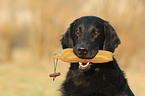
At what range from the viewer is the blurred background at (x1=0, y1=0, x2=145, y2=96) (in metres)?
15.6

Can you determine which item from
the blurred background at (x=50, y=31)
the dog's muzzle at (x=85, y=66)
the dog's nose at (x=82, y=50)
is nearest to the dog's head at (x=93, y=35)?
the dog's nose at (x=82, y=50)

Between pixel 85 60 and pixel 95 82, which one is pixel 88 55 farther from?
pixel 95 82

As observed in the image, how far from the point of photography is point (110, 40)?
430 cm

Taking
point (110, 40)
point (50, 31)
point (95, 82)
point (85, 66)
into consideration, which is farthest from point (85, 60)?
point (50, 31)

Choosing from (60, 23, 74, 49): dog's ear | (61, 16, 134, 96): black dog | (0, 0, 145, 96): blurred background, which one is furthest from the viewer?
(0, 0, 145, 96): blurred background

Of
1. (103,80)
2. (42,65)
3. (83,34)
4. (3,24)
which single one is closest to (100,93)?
(103,80)

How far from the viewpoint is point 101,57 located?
380 centimetres

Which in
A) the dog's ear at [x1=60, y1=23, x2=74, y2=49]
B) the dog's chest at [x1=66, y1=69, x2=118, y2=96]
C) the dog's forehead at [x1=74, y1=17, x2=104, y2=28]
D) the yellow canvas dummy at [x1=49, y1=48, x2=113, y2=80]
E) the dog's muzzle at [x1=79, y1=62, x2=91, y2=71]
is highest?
the dog's forehead at [x1=74, y1=17, x2=104, y2=28]

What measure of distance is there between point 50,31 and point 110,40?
593 inches

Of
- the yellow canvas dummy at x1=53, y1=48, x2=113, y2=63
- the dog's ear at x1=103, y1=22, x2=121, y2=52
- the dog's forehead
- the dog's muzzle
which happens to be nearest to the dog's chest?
the dog's muzzle

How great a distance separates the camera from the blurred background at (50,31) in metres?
15.6

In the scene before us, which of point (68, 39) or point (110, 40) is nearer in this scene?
point (110, 40)

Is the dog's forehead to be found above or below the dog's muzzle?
above

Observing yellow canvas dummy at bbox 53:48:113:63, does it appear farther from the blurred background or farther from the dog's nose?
the blurred background
